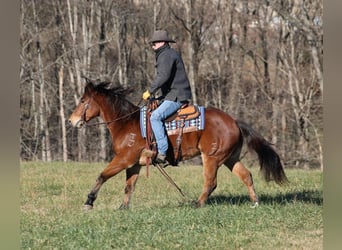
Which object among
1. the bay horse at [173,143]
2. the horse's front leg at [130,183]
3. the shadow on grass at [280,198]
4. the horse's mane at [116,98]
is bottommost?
the shadow on grass at [280,198]

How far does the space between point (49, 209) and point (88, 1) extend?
23975mm

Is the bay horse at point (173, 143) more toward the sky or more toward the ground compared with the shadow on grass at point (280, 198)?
more toward the sky

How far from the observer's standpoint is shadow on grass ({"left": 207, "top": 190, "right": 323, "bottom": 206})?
27.6 feet

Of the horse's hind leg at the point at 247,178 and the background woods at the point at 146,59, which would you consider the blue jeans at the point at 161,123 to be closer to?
the horse's hind leg at the point at 247,178

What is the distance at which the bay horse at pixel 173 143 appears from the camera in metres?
7.86

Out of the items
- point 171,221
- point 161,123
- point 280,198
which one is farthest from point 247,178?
point 171,221

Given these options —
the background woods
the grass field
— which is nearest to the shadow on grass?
the grass field

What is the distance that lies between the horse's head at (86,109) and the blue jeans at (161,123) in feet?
3.75

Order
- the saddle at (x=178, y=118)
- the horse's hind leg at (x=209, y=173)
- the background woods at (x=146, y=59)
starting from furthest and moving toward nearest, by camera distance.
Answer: the background woods at (x=146, y=59) → the horse's hind leg at (x=209, y=173) → the saddle at (x=178, y=118)

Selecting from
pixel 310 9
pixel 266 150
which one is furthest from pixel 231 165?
pixel 310 9

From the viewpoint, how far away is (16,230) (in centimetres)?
139

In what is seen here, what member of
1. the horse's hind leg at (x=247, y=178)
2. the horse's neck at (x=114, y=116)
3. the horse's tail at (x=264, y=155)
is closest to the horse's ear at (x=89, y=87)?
the horse's neck at (x=114, y=116)

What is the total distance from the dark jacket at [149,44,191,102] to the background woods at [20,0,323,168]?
19983mm

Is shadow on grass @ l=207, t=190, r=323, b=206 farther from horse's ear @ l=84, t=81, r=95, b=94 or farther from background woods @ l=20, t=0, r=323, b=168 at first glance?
background woods @ l=20, t=0, r=323, b=168
